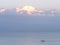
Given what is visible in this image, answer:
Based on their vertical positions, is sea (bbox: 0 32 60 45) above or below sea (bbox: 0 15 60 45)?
below

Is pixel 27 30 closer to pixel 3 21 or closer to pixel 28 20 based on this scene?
pixel 28 20

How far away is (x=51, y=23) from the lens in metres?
2.89

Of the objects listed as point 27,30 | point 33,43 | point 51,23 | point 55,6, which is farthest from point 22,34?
point 55,6

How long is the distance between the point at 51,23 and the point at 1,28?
0.84 metres

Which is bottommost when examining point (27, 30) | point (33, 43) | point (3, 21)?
point (33, 43)

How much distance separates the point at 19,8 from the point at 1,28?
446 mm

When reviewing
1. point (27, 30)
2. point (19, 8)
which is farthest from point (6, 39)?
point (19, 8)

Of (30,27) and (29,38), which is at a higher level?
(30,27)

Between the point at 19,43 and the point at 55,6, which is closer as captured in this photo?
the point at 55,6

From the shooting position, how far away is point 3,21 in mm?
2816

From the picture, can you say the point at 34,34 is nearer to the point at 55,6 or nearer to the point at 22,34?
the point at 22,34

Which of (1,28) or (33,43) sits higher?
(1,28)

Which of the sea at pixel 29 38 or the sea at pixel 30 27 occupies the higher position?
the sea at pixel 30 27

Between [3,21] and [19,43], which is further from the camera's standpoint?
[19,43]
